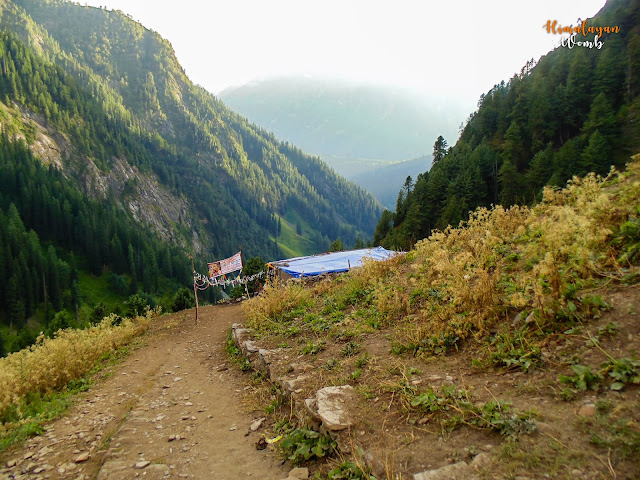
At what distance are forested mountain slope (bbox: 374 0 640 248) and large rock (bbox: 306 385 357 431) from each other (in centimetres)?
4819

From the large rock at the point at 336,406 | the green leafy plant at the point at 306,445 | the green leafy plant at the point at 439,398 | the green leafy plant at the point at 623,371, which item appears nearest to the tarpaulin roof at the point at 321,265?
the large rock at the point at 336,406

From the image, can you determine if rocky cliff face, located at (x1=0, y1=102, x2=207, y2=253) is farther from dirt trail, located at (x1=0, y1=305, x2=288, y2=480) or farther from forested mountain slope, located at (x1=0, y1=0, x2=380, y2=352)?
dirt trail, located at (x1=0, y1=305, x2=288, y2=480)

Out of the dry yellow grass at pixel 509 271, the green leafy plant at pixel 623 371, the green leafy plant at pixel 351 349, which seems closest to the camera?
the green leafy plant at pixel 623 371

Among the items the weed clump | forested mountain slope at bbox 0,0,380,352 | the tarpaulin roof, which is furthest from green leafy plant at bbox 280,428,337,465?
forested mountain slope at bbox 0,0,380,352

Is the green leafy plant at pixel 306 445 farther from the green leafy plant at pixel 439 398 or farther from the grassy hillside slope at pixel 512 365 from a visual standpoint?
the green leafy plant at pixel 439 398

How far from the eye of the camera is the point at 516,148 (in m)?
64.2

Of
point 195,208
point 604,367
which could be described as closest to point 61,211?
point 195,208

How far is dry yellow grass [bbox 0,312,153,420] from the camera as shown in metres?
8.30

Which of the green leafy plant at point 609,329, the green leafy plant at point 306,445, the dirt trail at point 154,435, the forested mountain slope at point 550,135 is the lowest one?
the dirt trail at point 154,435

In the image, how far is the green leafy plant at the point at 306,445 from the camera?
408 centimetres

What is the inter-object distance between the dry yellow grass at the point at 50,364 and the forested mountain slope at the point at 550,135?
147 ft

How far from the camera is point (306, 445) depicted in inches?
167

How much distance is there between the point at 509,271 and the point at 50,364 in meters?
11.8

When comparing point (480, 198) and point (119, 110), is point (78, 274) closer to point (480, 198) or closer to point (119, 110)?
point (480, 198)
